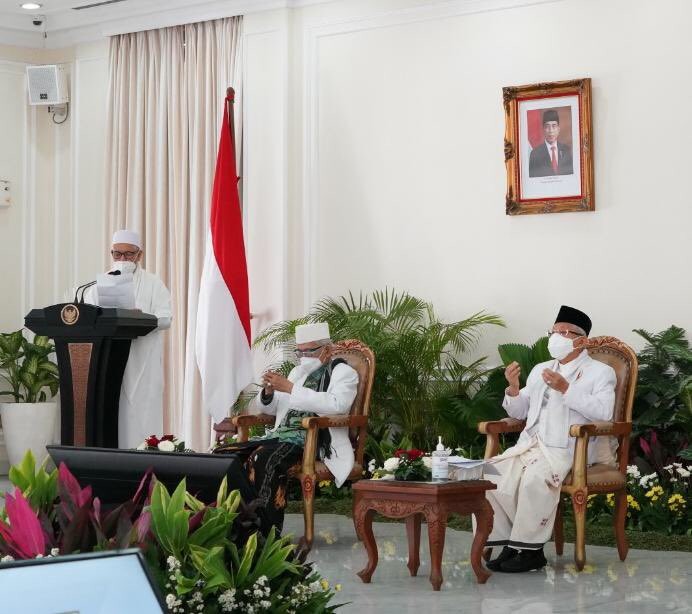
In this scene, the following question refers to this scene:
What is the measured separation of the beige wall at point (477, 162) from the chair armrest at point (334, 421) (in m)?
1.73

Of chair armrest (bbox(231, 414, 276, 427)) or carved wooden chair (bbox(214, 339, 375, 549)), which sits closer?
carved wooden chair (bbox(214, 339, 375, 549))

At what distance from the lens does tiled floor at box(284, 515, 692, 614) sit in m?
4.57

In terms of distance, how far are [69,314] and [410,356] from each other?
2.38m

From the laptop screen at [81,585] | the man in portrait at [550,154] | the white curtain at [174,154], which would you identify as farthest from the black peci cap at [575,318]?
the laptop screen at [81,585]

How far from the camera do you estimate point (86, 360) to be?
20.3 feet

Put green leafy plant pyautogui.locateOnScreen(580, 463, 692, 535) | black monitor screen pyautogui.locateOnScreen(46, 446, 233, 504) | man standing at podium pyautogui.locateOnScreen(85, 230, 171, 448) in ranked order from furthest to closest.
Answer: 1. man standing at podium pyautogui.locateOnScreen(85, 230, 171, 448)
2. green leafy plant pyautogui.locateOnScreen(580, 463, 692, 535)
3. black monitor screen pyautogui.locateOnScreen(46, 446, 233, 504)

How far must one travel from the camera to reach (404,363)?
7.52 m

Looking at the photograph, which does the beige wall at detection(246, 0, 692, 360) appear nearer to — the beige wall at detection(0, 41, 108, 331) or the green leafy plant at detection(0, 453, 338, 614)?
the beige wall at detection(0, 41, 108, 331)

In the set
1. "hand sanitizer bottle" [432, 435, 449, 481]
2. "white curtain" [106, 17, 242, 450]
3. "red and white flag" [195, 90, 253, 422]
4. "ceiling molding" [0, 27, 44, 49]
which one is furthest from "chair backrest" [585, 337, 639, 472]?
"ceiling molding" [0, 27, 44, 49]

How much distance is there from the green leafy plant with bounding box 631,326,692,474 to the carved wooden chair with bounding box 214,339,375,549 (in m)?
1.65

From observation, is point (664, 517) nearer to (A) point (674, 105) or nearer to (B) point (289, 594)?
(A) point (674, 105)

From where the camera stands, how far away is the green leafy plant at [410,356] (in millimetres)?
7504

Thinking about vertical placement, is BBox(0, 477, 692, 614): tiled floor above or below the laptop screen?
below

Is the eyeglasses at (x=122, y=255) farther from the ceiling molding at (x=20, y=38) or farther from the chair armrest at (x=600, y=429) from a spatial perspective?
the ceiling molding at (x=20, y=38)
